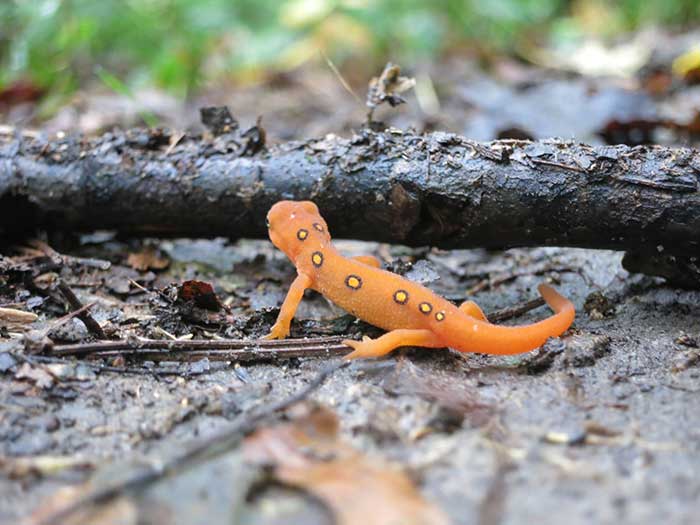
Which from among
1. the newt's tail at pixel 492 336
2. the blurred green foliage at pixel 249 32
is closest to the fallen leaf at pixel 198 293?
the newt's tail at pixel 492 336

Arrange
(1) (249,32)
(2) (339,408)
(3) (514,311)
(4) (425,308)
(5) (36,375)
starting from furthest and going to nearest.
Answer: (1) (249,32)
(3) (514,311)
(4) (425,308)
(5) (36,375)
(2) (339,408)

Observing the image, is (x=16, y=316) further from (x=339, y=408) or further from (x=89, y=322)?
(x=339, y=408)

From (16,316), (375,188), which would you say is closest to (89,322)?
(16,316)

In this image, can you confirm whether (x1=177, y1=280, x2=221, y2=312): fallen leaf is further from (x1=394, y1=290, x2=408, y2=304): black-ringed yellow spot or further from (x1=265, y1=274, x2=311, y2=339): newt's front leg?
(x1=394, y1=290, x2=408, y2=304): black-ringed yellow spot

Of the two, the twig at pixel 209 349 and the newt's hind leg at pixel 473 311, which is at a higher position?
the newt's hind leg at pixel 473 311

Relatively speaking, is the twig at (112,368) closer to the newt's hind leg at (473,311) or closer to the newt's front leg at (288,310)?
the newt's front leg at (288,310)

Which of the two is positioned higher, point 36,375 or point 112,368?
point 112,368

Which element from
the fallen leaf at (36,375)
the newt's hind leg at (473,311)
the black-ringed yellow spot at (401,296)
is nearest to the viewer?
the fallen leaf at (36,375)
